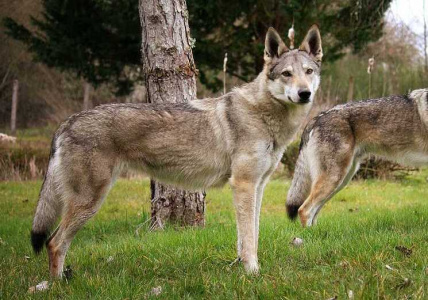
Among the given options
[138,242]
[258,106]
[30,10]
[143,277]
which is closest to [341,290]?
[143,277]

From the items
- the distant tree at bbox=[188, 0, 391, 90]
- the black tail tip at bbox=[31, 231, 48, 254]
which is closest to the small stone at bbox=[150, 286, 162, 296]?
the black tail tip at bbox=[31, 231, 48, 254]

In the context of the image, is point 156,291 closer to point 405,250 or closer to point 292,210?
point 405,250

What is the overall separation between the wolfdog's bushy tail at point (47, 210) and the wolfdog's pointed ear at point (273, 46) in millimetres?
1974

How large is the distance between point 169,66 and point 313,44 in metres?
1.82

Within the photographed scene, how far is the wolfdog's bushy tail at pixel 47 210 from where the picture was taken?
3686 millimetres

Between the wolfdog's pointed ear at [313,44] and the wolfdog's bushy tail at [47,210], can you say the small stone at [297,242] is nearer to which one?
the wolfdog's pointed ear at [313,44]

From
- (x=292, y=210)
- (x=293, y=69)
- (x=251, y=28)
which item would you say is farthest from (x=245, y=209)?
(x=251, y=28)

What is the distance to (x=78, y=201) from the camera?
12.0ft

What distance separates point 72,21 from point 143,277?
14.6 m

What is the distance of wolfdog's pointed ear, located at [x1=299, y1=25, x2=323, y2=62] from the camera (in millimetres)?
4203

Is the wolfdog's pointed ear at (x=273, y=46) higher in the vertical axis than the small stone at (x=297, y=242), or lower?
higher

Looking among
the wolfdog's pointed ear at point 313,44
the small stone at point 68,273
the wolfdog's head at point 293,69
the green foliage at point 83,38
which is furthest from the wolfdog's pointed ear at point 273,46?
the green foliage at point 83,38

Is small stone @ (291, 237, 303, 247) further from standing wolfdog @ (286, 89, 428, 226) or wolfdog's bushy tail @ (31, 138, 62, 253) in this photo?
wolfdog's bushy tail @ (31, 138, 62, 253)

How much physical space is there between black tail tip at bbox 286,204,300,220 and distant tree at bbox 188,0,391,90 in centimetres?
1033
